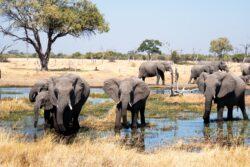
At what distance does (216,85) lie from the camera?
22.1 meters

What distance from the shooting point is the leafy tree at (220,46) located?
12700 cm

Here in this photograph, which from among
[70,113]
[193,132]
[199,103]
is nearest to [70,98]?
[70,113]

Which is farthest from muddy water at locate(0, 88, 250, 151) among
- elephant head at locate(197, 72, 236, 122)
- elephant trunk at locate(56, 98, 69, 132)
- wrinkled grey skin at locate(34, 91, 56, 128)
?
elephant head at locate(197, 72, 236, 122)

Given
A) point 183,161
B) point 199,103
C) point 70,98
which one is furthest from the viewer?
point 199,103

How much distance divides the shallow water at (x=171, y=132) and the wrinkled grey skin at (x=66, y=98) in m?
0.67

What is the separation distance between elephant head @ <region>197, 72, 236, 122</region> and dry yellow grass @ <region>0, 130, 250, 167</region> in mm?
8506

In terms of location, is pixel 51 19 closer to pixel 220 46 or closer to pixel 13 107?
pixel 13 107

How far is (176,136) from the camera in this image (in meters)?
18.2

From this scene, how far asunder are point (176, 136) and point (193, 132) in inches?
48.2

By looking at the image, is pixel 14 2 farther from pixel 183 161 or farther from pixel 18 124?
pixel 183 161

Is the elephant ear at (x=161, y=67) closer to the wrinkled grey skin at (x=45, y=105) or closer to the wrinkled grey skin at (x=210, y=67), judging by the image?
the wrinkled grey skin at (x=210, y=67)

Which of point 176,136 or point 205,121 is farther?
point 205,121

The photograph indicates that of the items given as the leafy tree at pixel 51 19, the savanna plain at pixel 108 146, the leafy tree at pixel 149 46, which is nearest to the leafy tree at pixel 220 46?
the leafy tree at pixel 149 46

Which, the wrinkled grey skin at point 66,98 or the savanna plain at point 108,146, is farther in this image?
the wrinkled grey skin at point 66,98
